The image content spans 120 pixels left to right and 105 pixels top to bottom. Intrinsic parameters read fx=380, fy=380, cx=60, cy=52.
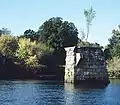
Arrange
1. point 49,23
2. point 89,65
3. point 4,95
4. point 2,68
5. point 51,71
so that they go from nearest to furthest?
point 4,95, point 89,65, point 2,68, point 51,71, point 49,23

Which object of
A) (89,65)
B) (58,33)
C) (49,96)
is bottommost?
(49,96)

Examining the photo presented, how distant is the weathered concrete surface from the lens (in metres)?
89.3

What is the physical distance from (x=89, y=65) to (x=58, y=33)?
38111mm

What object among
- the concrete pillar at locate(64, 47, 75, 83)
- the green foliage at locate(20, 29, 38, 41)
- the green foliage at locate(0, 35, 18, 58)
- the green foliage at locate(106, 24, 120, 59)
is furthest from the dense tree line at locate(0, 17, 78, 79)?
the concrete pillar at locate(64, 47, 75, 83)

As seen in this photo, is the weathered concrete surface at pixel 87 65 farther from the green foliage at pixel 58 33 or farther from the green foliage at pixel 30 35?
the green foliage at pixel 30 35

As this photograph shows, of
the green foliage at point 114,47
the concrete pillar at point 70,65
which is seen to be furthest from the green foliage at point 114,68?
the concrete pillar at point 70,65

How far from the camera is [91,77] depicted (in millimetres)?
89625

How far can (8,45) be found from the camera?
120500 mm

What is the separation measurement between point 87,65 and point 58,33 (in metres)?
38.1

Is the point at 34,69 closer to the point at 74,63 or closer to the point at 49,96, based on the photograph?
the point at 74,63

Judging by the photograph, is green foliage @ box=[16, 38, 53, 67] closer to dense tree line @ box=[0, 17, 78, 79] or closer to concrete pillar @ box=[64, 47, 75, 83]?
dense tree line @ box=[0, 17, 78, 79]

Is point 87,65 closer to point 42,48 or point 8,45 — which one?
point 42,48

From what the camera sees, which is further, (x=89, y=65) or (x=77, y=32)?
(x=77, y=32)

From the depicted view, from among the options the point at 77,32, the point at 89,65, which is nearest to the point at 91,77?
the point at 89,65
